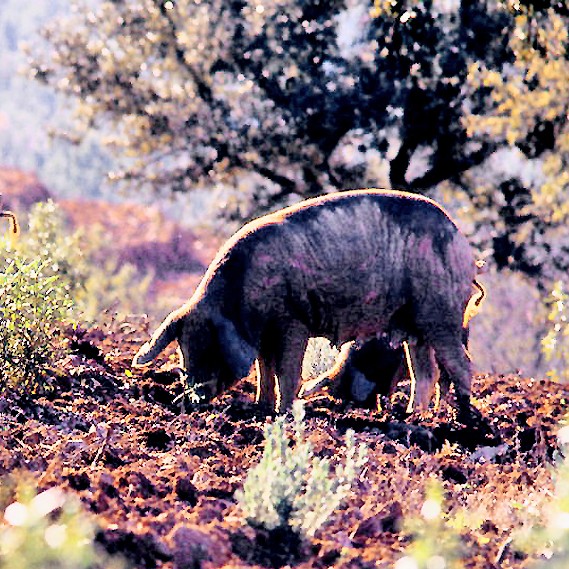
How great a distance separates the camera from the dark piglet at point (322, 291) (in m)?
7.63

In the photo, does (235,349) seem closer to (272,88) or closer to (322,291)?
(322,291)

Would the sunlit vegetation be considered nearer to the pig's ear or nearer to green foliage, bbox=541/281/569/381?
green foliage, bbox=541/281/569/381

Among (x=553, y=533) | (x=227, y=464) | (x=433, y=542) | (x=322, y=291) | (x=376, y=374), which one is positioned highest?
(x=553, y=533)

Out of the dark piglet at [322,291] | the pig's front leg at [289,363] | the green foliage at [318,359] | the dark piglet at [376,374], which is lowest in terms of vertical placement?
the green foliage at [318,359]

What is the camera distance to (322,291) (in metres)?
8.00

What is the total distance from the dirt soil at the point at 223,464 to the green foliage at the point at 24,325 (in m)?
0.21

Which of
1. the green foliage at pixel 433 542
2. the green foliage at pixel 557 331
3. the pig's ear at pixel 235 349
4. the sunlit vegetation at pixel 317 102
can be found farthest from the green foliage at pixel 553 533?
the sunlit vegetation at pixel 317 102

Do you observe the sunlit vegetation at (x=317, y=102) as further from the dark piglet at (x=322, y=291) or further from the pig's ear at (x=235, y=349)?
the pig's ear at (x=235, y=349)

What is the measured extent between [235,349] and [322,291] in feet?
2.88

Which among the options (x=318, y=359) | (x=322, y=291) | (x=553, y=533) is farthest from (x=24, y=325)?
(x=553, y=533)

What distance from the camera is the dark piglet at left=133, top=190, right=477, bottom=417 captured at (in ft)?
25.0

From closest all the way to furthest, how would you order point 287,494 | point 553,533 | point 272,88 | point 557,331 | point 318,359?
Result: point 553,533 < point 287,494 < point 557,331 < point 318,359 < point 272,88

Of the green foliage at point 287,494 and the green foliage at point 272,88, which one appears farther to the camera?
the green foliage at point 272,88

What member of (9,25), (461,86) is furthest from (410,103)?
(9,25)
